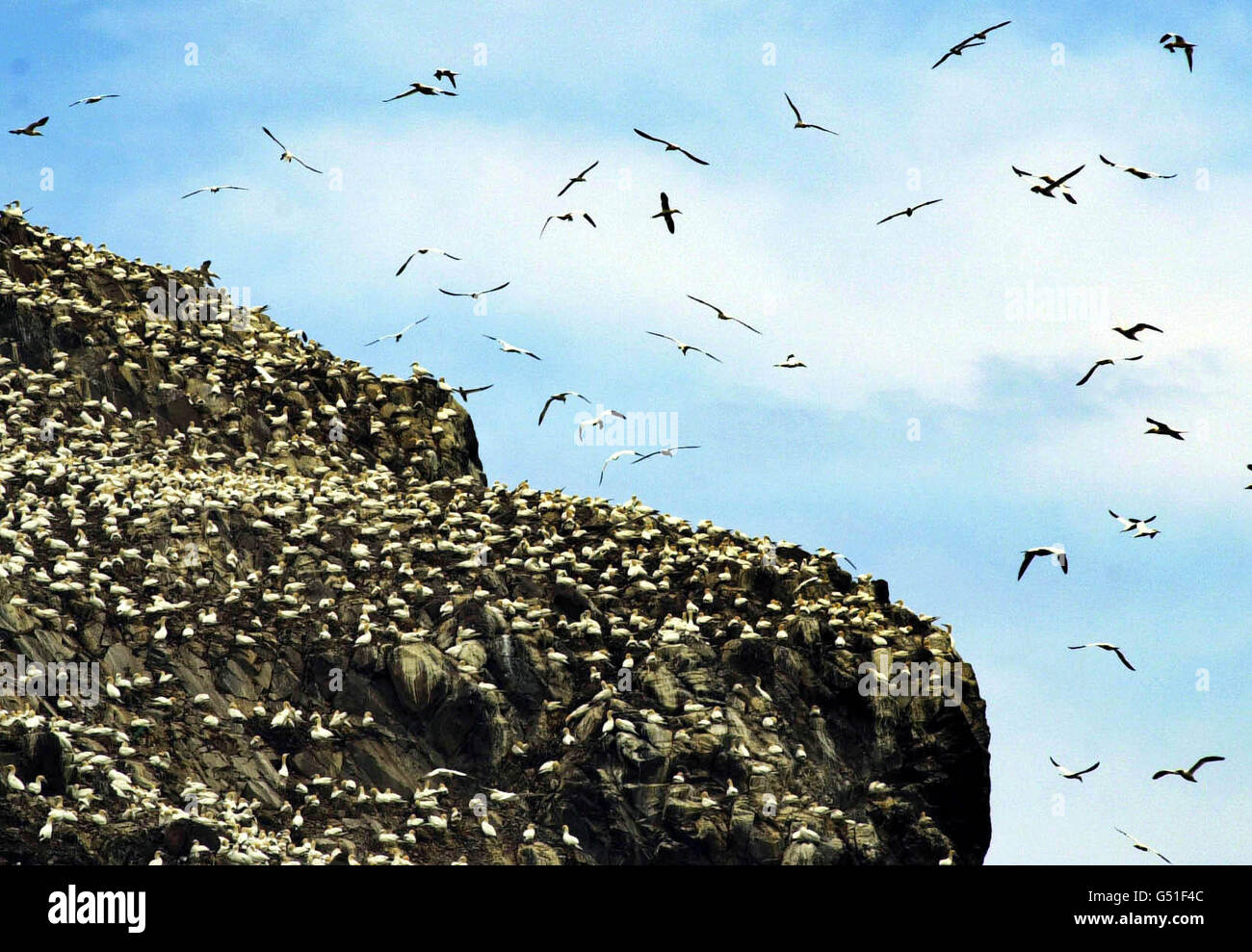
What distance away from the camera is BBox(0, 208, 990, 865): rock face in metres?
41.1

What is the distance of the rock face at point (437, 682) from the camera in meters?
41.1

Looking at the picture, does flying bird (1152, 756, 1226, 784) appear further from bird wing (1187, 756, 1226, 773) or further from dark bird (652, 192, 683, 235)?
dark bird (652, 192, 683, 235)

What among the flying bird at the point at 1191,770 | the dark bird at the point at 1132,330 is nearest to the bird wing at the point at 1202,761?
the flying bird at the point at 1191,770

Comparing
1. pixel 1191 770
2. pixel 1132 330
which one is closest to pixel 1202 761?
pixel 1191 770

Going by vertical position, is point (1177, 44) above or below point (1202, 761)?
above

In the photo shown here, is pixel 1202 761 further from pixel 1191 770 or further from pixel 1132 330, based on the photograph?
pixel 1132 330

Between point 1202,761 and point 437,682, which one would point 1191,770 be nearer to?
point 1202,761

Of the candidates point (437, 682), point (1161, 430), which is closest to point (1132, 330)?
point (1161, 430)

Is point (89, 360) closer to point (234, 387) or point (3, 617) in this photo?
point (234, 387)

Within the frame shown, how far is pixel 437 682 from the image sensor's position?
45.6m

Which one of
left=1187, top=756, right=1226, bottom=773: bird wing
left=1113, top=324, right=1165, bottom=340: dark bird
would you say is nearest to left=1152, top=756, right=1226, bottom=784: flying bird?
left=1187, top=756, right=1226, bottom=773: bird wing

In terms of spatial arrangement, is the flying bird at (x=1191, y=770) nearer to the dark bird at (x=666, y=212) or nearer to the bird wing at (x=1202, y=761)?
the bird wing at (x=1202, y=761)

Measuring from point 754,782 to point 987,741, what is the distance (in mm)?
9697
